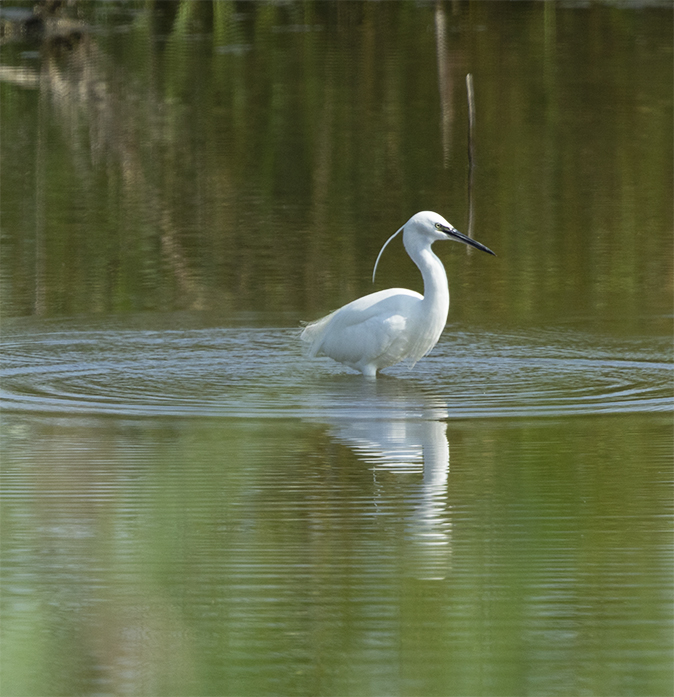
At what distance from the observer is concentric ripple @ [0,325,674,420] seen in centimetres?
838

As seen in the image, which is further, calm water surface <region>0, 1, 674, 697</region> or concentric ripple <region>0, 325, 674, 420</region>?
concentric ripple <region>0, 325, 674, 420</region>

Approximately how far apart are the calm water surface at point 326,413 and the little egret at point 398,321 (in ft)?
0.59

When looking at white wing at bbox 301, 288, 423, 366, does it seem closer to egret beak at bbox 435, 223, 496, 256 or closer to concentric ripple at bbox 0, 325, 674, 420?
concentric ripple at bbox 0, 325, 674, 420

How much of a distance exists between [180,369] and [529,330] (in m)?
2.32

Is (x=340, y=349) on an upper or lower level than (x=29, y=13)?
lower

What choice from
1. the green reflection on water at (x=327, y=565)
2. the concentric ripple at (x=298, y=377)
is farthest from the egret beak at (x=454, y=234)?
the green reflection on water at (x=327, y=565)

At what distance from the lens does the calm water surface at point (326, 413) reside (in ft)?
16.6

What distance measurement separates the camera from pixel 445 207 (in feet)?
50.1

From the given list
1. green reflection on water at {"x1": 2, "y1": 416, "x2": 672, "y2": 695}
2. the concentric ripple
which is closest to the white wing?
the concentric ripple

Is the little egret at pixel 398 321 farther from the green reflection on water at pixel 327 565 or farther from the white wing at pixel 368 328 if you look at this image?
the green reflection on water at pixel 327 565

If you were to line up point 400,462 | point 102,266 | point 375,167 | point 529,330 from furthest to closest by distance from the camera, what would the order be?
point 375,167
point 102,266
point 529,330
point 400,462

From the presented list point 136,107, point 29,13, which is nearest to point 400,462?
point 136,107

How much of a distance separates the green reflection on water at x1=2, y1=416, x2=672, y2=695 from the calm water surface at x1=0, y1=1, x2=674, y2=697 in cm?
2

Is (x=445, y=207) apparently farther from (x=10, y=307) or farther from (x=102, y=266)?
(x=10, y=307)
